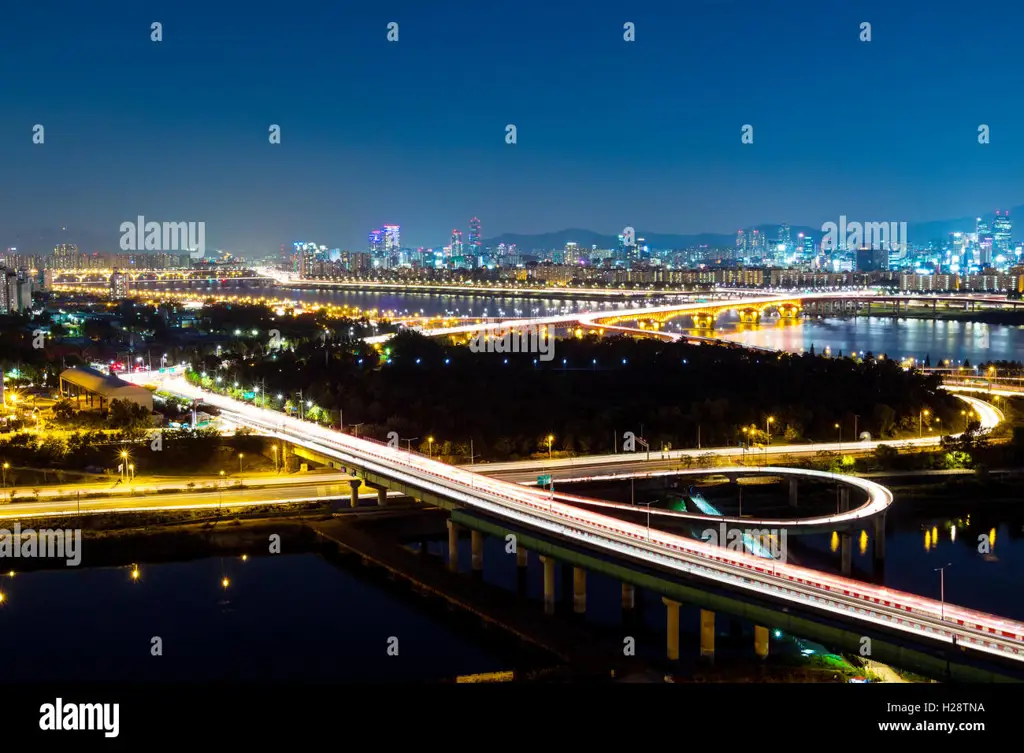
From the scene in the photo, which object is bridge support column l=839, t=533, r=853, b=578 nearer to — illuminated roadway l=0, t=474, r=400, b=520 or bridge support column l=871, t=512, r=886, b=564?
bridge support column l=871, t=512, r=886, b=564

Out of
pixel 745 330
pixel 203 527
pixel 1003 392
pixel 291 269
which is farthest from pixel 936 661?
pixel 291 269

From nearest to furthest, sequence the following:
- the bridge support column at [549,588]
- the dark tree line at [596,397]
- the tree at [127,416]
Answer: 1. the bridge support column at [549,588]
2. the tree at [127,416]
3. the dark tree line at [596,397]

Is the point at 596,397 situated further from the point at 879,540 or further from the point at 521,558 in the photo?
the point at 521,558

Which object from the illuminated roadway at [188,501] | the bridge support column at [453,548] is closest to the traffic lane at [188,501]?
the illuminated roadway at [188,501]

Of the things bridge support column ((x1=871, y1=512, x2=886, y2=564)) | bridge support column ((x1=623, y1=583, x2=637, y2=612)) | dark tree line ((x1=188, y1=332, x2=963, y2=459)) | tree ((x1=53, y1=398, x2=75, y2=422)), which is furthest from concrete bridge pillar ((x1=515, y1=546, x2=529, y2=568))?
tree ((x1=53, y1=398, x2=75, y2=422))

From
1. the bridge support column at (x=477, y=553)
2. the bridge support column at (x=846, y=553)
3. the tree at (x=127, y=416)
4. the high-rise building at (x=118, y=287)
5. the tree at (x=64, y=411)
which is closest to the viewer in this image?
the bridge support column at (x=846, y=553)

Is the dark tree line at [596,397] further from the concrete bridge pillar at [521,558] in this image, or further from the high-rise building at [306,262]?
the high-rise building at [306,262]
